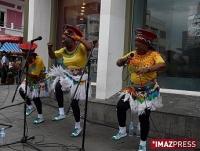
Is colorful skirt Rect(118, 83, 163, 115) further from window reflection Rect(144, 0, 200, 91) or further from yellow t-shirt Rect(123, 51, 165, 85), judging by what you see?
window reflection Rect(144, 0, 200, 91)

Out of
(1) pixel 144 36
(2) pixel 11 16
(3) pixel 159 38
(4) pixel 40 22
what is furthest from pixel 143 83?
(2) pixel 11 16

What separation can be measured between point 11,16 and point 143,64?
3589cm

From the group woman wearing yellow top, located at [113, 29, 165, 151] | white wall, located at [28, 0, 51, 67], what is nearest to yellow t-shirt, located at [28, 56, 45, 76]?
woman wearing yellow top, located at [113, 29, 165, 151]

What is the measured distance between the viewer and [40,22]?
1206cm

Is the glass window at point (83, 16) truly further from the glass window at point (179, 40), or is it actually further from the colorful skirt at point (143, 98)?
the colorful skirt at point (143, 98)

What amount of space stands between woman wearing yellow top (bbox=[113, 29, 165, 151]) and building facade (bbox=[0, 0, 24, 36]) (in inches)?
1292

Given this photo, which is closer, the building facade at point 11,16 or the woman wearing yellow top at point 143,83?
the woman wearing yellow top at point 143,83

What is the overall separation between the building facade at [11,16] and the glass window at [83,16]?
27.4 meters

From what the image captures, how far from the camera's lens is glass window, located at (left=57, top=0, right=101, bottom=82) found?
1128 cm

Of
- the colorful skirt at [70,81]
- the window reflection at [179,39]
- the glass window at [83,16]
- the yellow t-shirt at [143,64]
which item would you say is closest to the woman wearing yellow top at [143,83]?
the yellow t-shirt at [143,64]

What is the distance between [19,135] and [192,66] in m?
3.76

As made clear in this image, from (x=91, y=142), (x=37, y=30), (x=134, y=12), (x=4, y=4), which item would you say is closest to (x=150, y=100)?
(x=91, y=142)

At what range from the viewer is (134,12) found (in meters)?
10.2

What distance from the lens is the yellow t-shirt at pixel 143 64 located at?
7.02 m
